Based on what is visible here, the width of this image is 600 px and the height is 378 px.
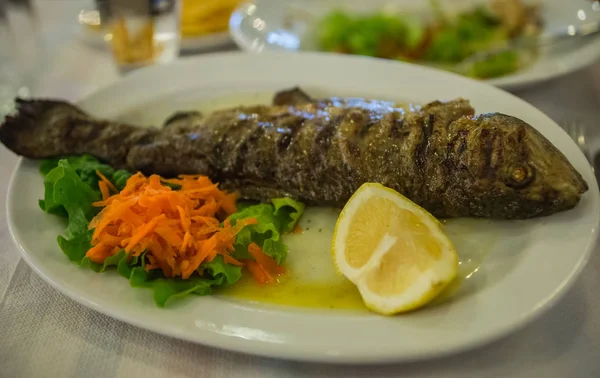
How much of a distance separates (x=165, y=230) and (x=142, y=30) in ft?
8.44

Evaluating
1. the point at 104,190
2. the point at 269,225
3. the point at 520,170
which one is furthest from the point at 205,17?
the point at 520,170

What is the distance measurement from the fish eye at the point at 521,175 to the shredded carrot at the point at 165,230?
1.11 m

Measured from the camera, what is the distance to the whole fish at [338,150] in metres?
2.12

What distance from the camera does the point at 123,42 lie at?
402cm

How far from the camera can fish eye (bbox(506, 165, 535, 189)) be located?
2066 mm

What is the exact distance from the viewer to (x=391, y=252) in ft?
6.34

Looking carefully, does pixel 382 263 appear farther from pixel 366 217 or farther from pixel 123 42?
pixel 123 42

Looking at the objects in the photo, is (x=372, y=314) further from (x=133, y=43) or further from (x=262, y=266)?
(x=133, y=43)

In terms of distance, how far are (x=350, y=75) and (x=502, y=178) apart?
149 cm

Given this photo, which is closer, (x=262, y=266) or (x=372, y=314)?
(x=372, y=314)

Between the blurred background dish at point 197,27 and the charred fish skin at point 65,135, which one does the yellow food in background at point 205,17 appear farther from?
the charred fish skin at point 65,135

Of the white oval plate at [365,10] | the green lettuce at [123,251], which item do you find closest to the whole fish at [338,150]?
the green lettuce at [123,251]

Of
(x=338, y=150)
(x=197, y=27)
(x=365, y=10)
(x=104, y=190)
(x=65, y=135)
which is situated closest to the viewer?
(x=338, y=150)

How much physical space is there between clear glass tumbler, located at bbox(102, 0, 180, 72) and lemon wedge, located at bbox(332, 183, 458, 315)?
2.64 m
